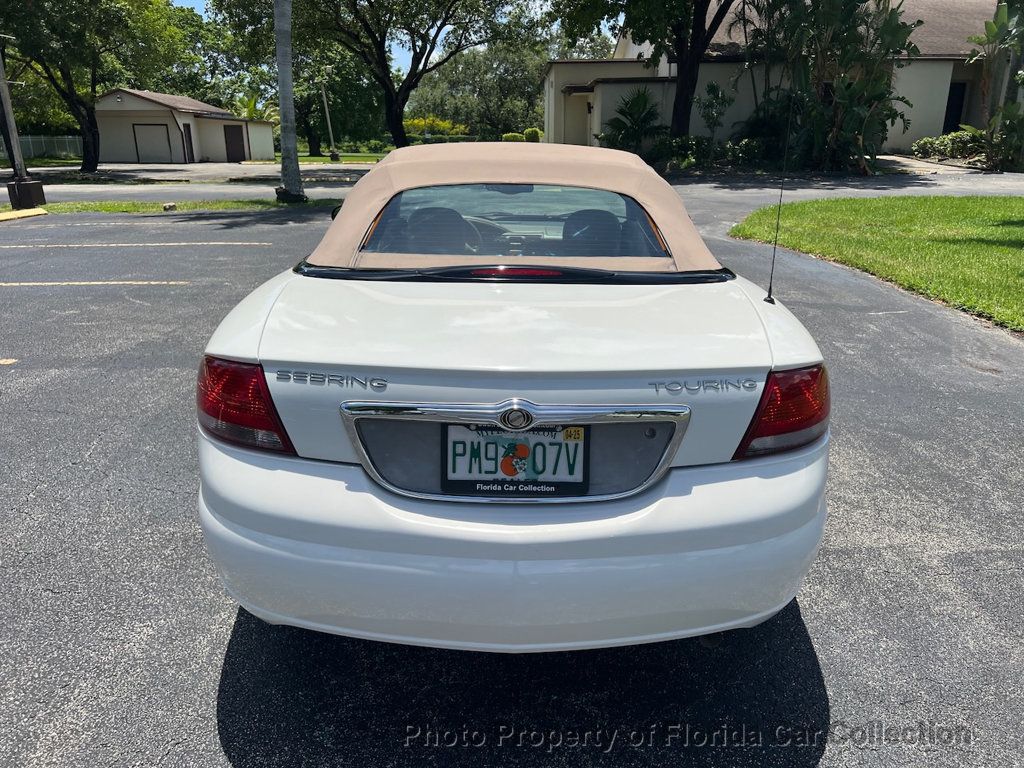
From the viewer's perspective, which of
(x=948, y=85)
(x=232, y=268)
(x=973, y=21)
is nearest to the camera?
(x=232, y=268)

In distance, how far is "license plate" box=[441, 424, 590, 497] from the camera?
1995mm

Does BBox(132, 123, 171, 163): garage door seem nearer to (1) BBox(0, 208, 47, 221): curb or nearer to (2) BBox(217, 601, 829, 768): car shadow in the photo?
(1) BBox(0, 208, 47, 221): curb

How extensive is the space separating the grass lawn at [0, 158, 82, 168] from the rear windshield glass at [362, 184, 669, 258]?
44648 millimetres

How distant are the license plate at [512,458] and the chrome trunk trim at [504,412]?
0.04 m

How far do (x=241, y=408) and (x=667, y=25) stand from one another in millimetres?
26422

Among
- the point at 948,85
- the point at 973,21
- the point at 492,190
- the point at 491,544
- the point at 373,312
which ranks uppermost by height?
the point at 973,21

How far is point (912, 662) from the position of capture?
255 centimetres

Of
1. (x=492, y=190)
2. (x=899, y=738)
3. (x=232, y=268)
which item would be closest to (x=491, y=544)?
(x=899, y=738)

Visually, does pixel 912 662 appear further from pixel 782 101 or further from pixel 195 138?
pixel 195 138

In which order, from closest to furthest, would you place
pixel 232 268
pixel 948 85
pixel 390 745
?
pixel 390 745, pixel 232 268, pixel 948 85

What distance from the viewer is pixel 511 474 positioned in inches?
78.9

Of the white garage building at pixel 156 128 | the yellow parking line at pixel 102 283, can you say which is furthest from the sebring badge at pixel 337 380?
the white garage building at pixel 156 128

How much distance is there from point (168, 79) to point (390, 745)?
221 feet

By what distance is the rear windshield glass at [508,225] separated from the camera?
307 cm
